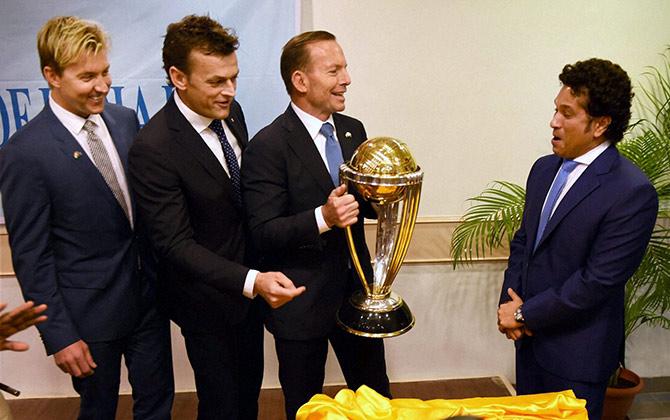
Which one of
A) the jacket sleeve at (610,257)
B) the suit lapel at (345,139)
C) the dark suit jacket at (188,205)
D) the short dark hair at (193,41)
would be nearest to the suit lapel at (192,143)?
the dark suit jacket at (188,205)

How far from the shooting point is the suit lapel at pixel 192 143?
1935 mm

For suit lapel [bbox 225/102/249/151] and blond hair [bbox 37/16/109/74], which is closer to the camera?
blond hair [bbox 37/16/109/74]

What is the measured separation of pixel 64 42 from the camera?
1.85 m

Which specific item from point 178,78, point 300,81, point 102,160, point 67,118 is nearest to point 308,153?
point 300,81

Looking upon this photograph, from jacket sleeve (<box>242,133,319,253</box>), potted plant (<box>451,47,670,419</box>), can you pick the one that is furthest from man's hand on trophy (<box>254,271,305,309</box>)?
potted plant (<box>451,47,670,419</box>)

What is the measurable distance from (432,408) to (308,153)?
85cm

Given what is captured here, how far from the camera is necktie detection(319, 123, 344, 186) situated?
6.51 feet

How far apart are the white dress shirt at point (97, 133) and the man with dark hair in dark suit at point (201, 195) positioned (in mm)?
143

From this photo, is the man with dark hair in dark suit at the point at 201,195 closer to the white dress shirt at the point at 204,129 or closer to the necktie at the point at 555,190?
the white dress shirt at the point at 204,129

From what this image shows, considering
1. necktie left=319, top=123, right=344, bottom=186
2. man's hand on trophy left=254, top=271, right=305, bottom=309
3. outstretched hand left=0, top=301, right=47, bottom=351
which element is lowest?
outstretched hand left=0, top=301, right=47, bottom=351

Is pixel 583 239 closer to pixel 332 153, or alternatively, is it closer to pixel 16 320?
pixel 332 153

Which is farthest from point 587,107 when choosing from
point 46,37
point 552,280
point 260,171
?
point 46,37

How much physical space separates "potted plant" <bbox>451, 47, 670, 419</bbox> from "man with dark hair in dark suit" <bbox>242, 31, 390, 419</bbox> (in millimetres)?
989

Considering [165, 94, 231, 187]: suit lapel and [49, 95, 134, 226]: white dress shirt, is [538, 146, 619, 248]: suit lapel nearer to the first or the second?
[165, 94, 231, 187]: suit lapel
